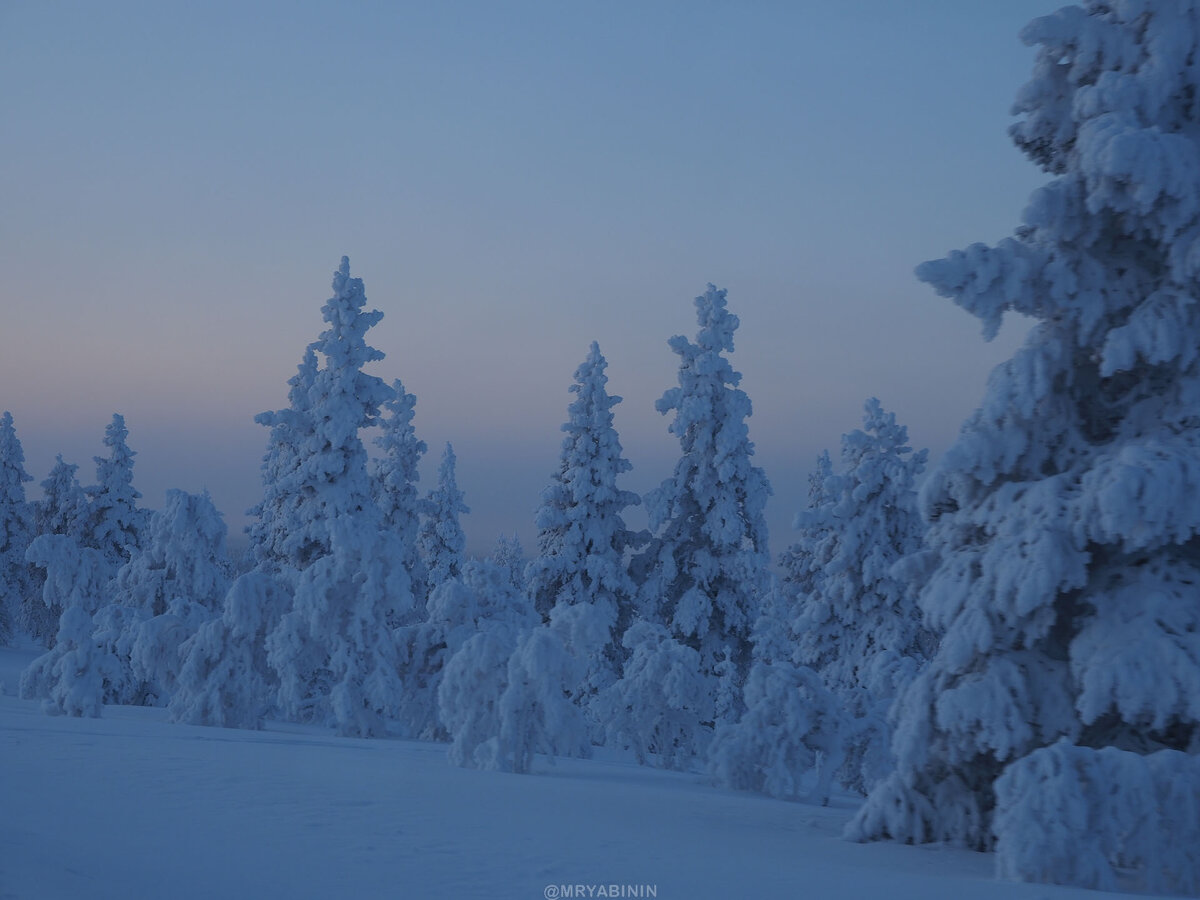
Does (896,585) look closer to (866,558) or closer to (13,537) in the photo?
(866,558)

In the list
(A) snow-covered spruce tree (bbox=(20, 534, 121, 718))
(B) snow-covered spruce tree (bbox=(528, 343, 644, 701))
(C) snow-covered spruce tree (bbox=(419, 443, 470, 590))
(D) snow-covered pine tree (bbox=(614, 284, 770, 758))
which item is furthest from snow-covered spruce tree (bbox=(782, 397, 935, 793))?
(C) snow-covered spruce tree (bbox=(419, 443, 470, 590))

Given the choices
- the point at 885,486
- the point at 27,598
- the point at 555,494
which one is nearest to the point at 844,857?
the point at 885,486

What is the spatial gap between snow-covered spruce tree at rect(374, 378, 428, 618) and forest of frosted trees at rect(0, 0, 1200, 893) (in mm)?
6073

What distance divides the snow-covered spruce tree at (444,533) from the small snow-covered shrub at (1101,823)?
37.8 meters

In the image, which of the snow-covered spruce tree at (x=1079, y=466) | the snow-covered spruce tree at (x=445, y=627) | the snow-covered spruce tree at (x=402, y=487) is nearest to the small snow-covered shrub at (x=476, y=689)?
the snow-covered spruce tree at (x=1079, y=466)

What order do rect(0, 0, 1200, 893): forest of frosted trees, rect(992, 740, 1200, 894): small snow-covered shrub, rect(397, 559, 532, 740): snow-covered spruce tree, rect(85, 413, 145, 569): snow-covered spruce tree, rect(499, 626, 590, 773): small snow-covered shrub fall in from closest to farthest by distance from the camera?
rect(992, 740, 1200, 894): small snow-covered shrub, rect(0, 0, 1200, 893): forest of frosted trees, rect(499, 626, 590, 773): small snow-covered shrub, rect(397, 559, 532, 740): snow-covered spruce tree, rect(85, 413, 145, 569): snow-covered spruce tree

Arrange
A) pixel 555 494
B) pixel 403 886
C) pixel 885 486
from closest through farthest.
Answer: pixel 403 886, pixel 885 486, pixel 555 494

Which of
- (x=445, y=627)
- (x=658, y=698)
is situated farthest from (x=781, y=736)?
(x=445, y=627)

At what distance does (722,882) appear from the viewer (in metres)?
8.70

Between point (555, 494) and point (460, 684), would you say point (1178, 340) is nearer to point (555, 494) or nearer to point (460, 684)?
point (460, 684)

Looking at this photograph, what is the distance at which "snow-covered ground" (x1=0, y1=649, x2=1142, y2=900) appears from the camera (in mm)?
7738

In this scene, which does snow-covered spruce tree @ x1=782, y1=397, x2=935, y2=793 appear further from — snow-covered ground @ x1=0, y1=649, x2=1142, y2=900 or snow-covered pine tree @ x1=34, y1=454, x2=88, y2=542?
snow-covered pine tree @ x1=34, y1=454, x2=88, y2=542

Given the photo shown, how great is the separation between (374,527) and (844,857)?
19.1 m

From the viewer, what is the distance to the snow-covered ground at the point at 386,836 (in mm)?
7738
